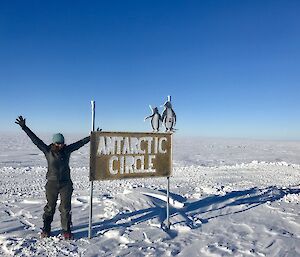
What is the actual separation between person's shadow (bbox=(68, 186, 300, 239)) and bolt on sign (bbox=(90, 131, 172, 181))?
110 centimetres

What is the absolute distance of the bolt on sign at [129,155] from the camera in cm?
573

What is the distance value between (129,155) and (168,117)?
1134mm

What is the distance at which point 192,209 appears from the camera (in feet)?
26.7

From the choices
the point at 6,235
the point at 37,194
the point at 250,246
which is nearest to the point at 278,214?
the point at 250,246

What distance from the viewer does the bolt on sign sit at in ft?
18.8

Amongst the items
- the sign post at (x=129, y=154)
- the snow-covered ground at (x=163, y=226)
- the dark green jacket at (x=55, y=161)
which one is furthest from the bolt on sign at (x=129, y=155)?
the snow-covered ground at (x=163, y=226)

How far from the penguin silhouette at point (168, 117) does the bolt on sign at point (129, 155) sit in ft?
0.73

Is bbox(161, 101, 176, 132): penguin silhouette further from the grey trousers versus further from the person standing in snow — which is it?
the grey trousers

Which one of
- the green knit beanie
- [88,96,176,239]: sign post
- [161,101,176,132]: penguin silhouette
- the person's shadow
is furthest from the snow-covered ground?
[161,101,176,132]: penguin silhouette

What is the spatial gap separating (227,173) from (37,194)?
10.3 meters

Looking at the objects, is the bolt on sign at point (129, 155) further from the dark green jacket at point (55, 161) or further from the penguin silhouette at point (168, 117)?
the dark green jacket at point (55, 161)

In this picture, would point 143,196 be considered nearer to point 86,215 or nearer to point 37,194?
point 86,215

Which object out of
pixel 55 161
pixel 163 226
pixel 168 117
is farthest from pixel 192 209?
pixel 55 161

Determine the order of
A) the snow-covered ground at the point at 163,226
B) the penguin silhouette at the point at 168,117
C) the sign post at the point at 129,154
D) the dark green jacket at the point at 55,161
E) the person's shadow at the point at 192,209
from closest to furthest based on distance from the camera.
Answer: the snow-covered ground at the point at 163,226 < the dark green jacket at the point at 55,161 < the sign post at the point at 129,154 < the person's shadow at the point at 192,209 < the penguin silhouette at the point at 168,117
